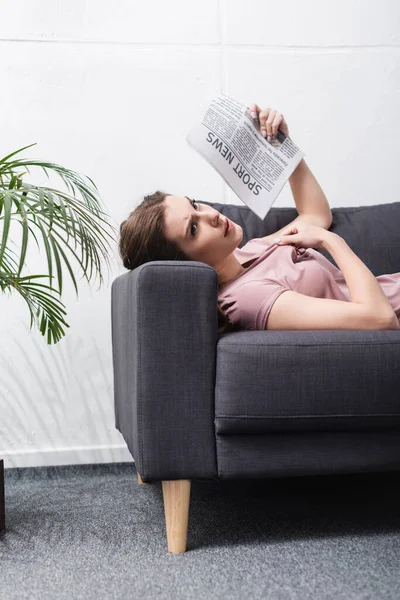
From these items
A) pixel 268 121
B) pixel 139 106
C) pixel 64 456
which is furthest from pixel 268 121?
pixel 64 456

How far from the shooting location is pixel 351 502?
1789 millimetres

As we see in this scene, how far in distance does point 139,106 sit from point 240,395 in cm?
137

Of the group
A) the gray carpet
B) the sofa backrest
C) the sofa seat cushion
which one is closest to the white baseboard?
the gray carpet

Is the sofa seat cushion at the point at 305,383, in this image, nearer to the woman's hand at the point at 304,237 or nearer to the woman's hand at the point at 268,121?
the woman's hand at the point at 304,237

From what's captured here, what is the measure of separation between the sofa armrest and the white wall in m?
0.97

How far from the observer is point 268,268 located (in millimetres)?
1669

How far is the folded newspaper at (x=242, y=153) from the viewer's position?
1718mm

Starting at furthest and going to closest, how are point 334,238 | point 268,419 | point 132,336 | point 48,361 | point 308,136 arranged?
point 308,136 < point 48,361 < point 334,238 < point 132,336 < point 268,419

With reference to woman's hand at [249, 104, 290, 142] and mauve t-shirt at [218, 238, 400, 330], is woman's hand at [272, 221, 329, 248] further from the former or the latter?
woman's hand at [249, 104, 290, 142]

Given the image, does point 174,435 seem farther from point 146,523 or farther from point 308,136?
point 308,136

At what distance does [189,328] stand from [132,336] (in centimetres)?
16

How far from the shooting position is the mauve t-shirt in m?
1.50

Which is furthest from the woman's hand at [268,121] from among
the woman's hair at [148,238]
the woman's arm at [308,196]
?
the woman's hair at [148,238]

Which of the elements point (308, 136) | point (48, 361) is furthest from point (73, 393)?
point (308, 136)
